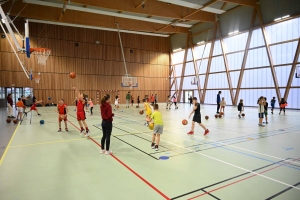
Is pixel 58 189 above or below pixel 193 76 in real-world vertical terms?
below

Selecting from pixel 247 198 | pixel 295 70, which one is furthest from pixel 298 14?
pixel 247 198

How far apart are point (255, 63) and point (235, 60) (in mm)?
3007

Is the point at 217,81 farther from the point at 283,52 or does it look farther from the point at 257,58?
the point at 283,52

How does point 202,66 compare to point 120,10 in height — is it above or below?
below

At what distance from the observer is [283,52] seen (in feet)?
74.6

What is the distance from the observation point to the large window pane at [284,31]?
2147 cm

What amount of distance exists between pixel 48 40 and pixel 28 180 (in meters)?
30.3

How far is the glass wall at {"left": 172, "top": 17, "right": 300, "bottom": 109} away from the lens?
2220 centimetres

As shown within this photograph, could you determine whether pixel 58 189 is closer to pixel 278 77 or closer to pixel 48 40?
pixel 278 77

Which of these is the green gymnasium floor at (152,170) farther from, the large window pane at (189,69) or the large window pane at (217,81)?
the large window pane at (189,69)

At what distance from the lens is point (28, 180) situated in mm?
4441

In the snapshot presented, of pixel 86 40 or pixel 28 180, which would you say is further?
pixel 86 40

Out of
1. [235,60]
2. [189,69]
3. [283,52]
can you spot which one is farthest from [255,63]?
[189,69]

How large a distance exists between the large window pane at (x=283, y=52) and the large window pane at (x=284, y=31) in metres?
0.67
